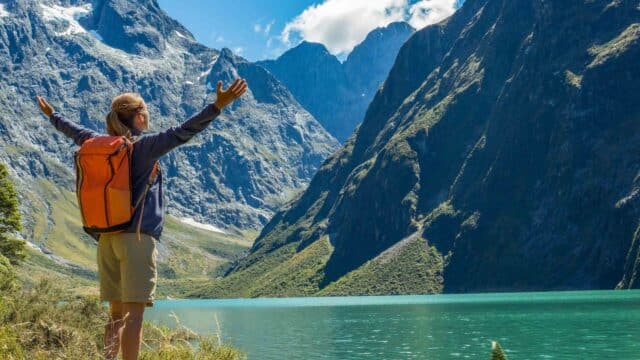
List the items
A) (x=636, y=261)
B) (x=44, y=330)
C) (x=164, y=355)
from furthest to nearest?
(x=636, y=261) → (x=44, y=330) → (x=164, y=355)

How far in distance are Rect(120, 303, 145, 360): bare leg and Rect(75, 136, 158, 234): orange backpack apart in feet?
3.19

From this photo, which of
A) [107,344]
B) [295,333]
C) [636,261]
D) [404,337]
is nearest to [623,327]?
[404,337]

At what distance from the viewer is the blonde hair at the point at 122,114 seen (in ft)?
28.8

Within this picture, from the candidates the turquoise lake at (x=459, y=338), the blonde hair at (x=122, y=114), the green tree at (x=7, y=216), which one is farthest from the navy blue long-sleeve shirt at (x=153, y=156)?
the green tree at (x=7, y=216)

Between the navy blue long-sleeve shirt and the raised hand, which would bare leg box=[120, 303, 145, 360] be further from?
the raised hand

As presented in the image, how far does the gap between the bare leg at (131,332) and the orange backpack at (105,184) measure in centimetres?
97

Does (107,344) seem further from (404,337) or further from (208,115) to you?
(404,337)

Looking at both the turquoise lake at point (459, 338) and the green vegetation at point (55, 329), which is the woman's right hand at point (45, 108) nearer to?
the green vegetation at point (55, 329)

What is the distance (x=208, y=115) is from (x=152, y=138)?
76 cm

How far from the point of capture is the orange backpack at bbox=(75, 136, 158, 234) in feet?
26.6

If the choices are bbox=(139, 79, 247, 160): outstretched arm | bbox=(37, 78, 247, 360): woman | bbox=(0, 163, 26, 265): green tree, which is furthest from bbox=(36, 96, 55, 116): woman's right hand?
bbox=(0, 163, 26, 265): green tree

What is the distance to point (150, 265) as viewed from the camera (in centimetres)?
849

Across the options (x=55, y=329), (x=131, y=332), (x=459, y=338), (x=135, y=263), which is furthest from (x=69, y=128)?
(x=459, y=338)

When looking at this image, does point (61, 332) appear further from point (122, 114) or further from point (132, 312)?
point (122, 114)
